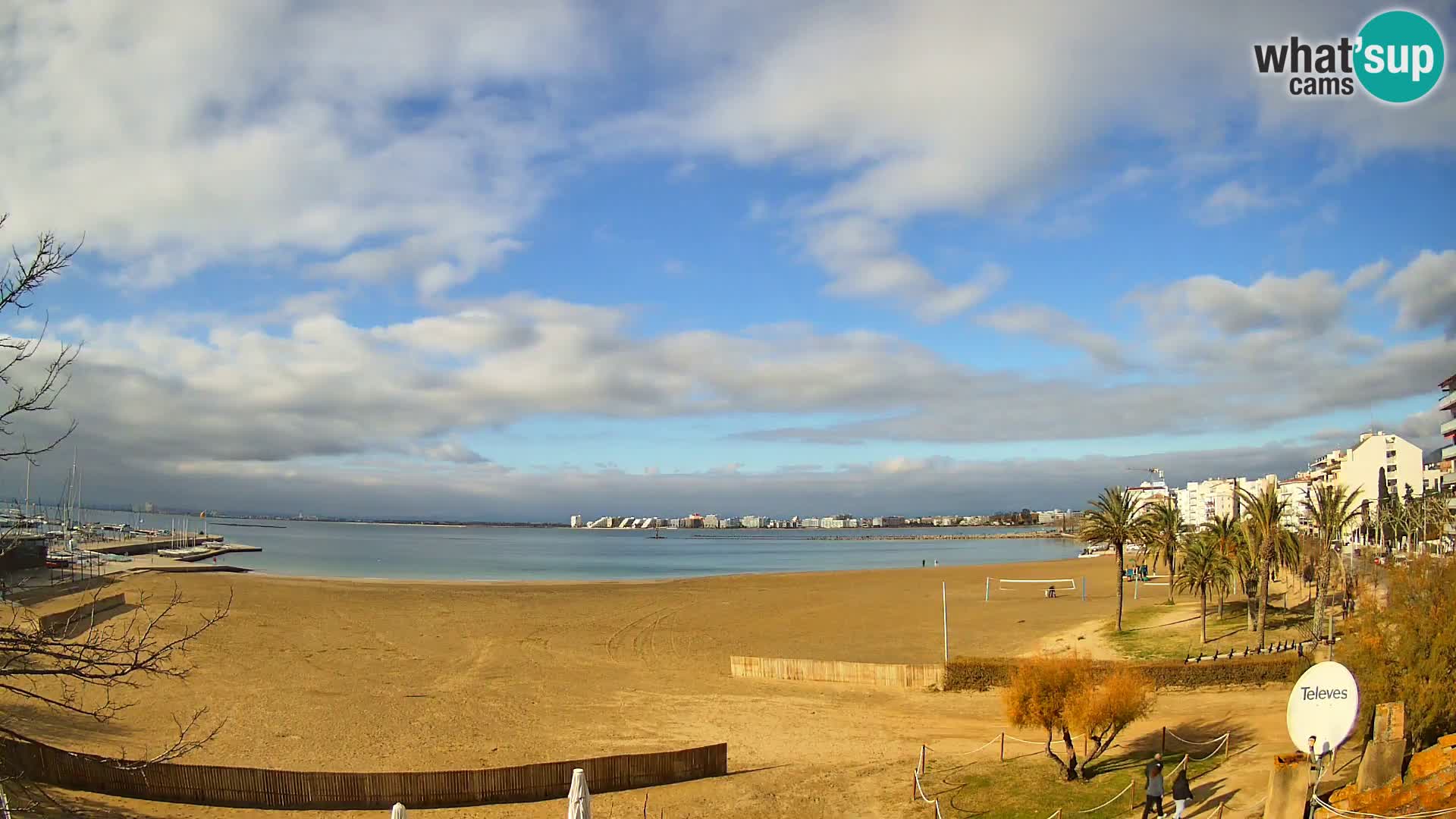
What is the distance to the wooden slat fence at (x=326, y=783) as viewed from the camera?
722 inches

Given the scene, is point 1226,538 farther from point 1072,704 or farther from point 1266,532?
point 1072,704

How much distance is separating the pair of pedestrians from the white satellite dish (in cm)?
216

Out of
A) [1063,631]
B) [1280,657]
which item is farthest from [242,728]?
[1063,631]

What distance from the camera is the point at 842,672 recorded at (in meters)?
30.7

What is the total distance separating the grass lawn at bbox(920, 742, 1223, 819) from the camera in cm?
1804

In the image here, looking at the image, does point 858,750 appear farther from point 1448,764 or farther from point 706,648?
point 706,648

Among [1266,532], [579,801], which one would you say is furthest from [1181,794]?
[1266,532]

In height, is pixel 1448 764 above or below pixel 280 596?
above

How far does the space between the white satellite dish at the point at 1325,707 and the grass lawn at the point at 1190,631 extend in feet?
56.0

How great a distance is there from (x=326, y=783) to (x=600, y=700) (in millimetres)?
11627

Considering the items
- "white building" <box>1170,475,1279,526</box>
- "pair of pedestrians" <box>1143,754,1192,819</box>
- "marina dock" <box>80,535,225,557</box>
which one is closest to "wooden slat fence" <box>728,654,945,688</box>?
"pair of pedestrians" <box>1143,754,1192,819</box>

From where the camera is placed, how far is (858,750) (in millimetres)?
23234

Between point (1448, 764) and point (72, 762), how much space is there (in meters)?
25.6

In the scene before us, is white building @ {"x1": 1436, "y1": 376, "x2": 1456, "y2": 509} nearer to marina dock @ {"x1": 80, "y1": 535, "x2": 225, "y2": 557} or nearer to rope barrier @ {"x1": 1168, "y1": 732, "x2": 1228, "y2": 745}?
rope barrier @ {"x1": 1168, "y1": 732, "x2": 1228, "y2": 745}
